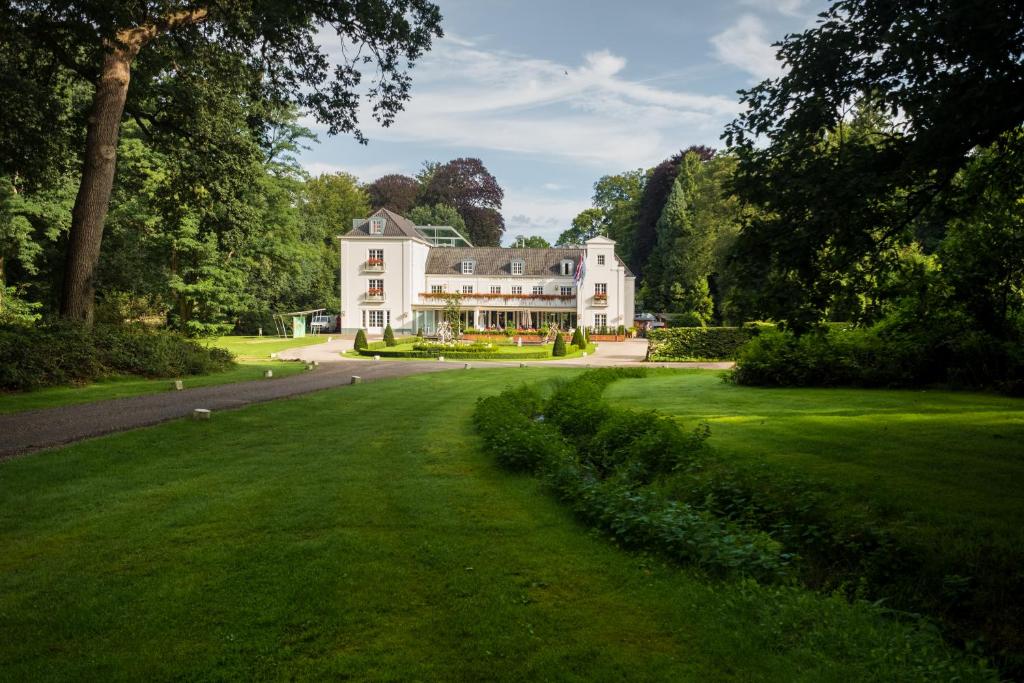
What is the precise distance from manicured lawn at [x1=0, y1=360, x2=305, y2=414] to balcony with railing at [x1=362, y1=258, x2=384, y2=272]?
3036 cm

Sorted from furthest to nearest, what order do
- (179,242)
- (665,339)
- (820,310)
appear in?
(179,242) → (665,339) → (820,310)

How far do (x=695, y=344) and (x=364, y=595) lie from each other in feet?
93.5

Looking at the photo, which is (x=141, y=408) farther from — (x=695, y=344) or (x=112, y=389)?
(x=695, y=344)

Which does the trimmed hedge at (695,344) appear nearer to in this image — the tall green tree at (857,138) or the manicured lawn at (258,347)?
the manicured lawn at (258,347)

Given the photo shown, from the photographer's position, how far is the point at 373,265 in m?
50.6

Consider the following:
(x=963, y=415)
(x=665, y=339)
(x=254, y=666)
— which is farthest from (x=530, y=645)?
(x=665, y=339)

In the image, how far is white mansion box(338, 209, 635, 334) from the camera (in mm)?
50875

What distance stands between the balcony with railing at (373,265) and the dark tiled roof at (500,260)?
16.3 ft

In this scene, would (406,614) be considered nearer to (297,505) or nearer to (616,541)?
(616,541)

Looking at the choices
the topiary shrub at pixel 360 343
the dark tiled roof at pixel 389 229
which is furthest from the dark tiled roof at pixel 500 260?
the topiary shrub at pixel 360 343

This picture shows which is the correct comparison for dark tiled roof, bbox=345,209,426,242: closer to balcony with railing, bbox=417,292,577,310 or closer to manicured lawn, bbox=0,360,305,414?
balcony with railing, bbox=417,292,577,310

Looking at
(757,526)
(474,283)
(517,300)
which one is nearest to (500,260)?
(474,283)

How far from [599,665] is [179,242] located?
115ft

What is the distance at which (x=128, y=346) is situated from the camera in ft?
59.5
